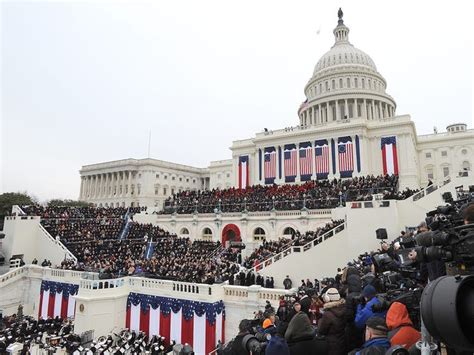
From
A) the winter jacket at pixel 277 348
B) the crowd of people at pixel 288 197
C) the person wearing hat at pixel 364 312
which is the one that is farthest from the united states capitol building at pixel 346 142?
the winter jacket at pixel 277 348

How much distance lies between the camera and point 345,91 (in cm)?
6147

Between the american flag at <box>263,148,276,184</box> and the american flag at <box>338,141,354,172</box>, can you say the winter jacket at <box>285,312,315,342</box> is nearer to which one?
the american flag at <box>338,141,354,172</box>

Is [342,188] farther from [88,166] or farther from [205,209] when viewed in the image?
[88,166]

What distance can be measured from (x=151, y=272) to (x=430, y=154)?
56.9 m

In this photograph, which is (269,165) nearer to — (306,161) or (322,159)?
(306,161)

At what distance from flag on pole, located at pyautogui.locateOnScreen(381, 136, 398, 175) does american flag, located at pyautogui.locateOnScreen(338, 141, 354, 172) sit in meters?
5.03

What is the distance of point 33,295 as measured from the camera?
2350cm

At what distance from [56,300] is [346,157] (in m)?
39.2

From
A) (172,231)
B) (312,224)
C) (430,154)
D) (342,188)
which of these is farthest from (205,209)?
(430,154)

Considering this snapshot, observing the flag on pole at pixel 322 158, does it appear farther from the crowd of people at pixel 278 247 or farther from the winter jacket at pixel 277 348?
the winter jacket at pixel 277 348

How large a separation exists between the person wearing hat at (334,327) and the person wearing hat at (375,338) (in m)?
0.67

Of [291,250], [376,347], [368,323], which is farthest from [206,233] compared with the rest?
[376,347]

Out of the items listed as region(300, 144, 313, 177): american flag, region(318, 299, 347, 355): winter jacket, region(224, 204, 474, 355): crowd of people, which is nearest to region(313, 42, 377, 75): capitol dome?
region(300, 144, 313, 177): american flag

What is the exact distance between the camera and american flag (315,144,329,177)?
46.6 metres
